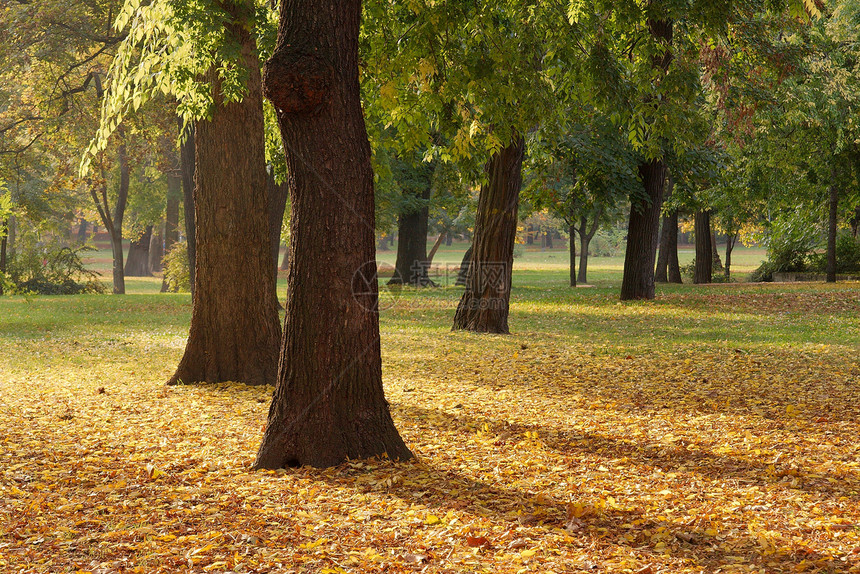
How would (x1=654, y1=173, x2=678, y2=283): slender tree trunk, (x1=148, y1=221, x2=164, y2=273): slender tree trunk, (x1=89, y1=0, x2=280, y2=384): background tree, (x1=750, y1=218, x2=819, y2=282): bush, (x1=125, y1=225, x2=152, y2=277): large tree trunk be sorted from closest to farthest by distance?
(x1=89, y1=0, x2=280, y2=384): background tree → (x1=750, y1=218, x2=819, y2=282): bush → (x1=654, y1=173, x2=678, y2=283): slender tree trunk → (x1=148, y1=221, x2=164, y2=273): slender tree trunk → (x1=125, y1=225, x2=152, y2=277): large tree trunk

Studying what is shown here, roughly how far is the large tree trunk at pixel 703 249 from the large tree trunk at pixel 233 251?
22.5 meters

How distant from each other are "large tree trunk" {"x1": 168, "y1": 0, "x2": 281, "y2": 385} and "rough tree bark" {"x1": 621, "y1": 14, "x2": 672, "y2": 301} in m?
12.4

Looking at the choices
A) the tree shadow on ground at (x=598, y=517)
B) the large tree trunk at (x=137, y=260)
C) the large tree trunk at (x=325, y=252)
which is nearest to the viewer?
the tree shadow on ground at (x=598, y=517)

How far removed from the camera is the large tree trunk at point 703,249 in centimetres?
2762

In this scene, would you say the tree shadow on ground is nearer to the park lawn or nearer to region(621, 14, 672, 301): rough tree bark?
the park lawn

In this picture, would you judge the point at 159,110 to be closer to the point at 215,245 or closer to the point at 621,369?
the point at 215,245

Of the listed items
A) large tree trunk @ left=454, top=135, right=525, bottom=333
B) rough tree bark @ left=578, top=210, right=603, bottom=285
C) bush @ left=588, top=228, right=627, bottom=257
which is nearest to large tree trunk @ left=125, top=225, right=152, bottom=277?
rough tree bark @ left=578, top=210, right=603, bottom=285

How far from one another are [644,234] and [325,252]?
50.2 ft

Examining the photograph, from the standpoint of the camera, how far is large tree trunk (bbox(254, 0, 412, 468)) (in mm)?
5074

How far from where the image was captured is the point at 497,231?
490 inches

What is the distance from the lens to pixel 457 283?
100ft

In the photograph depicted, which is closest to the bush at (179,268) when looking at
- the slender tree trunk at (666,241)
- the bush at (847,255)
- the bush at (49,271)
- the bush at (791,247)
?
the bush at (49,271)

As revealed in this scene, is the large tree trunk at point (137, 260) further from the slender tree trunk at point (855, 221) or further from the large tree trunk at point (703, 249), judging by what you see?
the slender tree trunk at point (855, 221)

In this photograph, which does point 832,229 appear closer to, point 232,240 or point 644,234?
point 644,234
